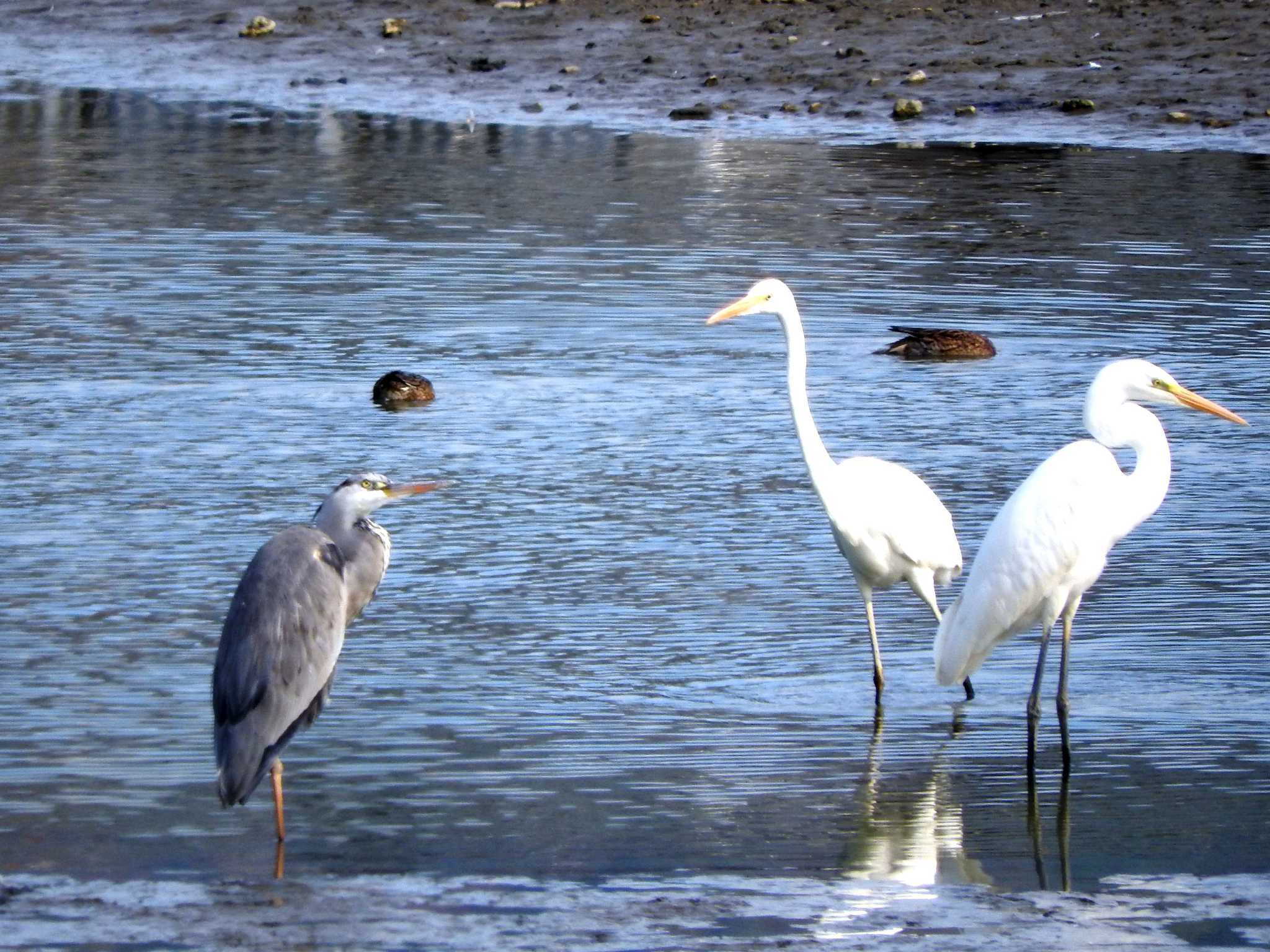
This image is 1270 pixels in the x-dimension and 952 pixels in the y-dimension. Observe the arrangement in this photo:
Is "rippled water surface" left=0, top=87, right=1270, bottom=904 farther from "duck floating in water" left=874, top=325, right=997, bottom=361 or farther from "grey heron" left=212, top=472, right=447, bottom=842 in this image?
"grey heron" left=212, top=472, right=447, bottom=842

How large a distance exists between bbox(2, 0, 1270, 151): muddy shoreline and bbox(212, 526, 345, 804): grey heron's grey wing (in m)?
15.0

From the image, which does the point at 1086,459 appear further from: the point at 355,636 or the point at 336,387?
the point at 336,387

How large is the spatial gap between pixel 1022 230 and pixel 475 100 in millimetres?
7756

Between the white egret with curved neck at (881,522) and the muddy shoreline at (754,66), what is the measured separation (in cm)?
1274

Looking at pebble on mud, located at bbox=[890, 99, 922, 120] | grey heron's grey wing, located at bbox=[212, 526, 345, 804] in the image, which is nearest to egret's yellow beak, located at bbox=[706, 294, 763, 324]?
grey heron's grey wing, located at bbox=[212, 526, 345, 804]

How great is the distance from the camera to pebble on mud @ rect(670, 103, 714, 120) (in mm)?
21734

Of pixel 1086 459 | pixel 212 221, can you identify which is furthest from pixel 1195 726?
pixel 212 221

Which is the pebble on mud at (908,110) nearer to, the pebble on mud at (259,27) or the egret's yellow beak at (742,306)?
the pebble on mud at (259,27)

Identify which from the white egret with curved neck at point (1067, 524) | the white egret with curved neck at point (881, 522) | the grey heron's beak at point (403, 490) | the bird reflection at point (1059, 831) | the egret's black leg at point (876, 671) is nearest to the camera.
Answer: the bird reflection at point (1059, 831)

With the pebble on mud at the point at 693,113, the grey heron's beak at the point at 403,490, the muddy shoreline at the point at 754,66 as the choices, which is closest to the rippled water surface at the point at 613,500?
the grey heron's beak at the point at 403,490

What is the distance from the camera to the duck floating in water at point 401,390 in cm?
1156

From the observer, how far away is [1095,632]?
8094mm

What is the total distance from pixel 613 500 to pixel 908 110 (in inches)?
483

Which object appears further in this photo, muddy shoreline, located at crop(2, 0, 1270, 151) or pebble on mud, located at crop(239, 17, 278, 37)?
pebble on mud, located at crop(239, 17, 278, 37)
